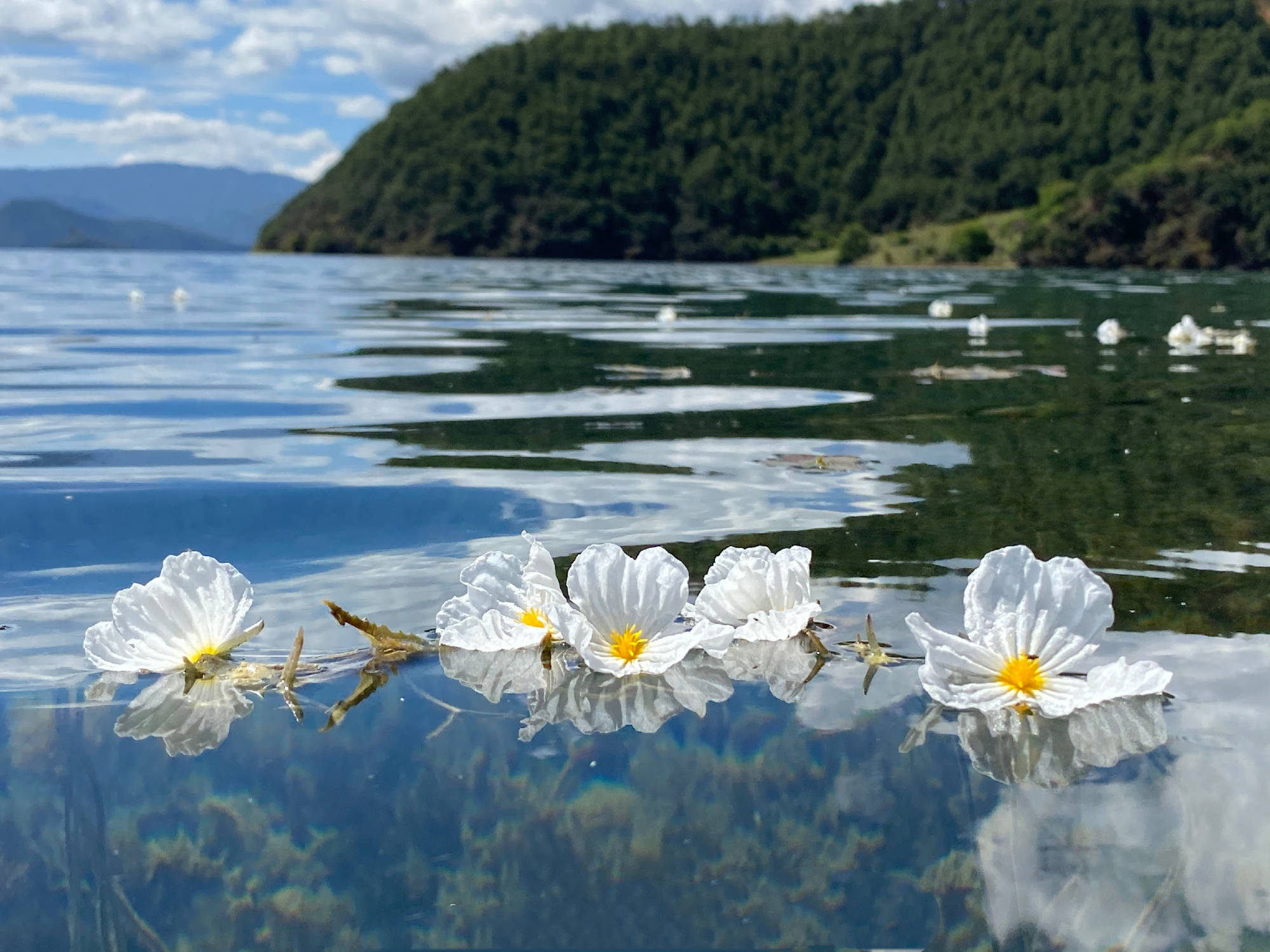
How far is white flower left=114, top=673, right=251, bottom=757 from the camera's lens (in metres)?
2.00

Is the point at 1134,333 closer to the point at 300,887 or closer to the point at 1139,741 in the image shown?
the point at 1139,741

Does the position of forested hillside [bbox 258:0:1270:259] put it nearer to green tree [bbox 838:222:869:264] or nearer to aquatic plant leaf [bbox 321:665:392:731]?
green tree [bbox 838:222:869:264]

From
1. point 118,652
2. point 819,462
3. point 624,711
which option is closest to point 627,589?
point 624,711

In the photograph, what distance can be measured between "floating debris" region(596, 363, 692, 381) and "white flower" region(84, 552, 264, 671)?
5.73 m

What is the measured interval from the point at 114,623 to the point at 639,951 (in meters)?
1.37

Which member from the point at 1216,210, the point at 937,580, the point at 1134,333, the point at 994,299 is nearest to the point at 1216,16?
the point at 1216,210

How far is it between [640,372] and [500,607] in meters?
6.02

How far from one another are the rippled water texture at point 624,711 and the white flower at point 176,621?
2.8 inches

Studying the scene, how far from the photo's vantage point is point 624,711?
2.12m

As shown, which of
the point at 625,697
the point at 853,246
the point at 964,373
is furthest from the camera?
the point at 853,246

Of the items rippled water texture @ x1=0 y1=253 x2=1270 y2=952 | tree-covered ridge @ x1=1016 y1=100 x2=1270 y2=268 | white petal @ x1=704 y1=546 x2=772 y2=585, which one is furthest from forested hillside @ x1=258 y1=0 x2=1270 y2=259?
white petal @ x1=704 y1=546 x2=772 y2=585

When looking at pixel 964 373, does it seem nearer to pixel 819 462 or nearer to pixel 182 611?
pixel 819 462

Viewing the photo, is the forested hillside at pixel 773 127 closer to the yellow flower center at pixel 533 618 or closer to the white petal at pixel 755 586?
the white petal at pixel 755 586

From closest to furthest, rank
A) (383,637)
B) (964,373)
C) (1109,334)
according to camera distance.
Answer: (383,637) → (964,373) → (1109,334)
